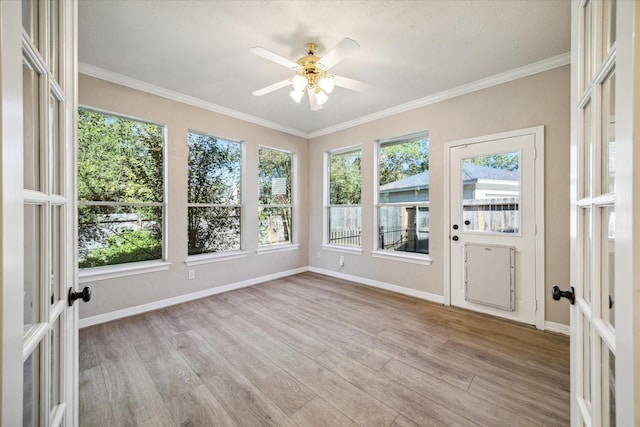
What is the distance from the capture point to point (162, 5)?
6.02 ft

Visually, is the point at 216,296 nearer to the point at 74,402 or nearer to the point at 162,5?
the point at 74,402

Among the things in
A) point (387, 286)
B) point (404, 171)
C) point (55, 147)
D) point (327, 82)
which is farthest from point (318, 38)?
point (387, 286)

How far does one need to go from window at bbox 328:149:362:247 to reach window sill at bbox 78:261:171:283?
266 centimetres

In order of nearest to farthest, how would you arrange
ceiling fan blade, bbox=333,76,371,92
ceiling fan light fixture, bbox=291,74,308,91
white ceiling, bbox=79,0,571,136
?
white ceiling, bbox=79,0,571,136, ceiling fan light fixture, bbox=291,74,308,91, ceiling fan blade, bbox=333,76,371,92

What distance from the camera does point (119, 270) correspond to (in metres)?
2.80

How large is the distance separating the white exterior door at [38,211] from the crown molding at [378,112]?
7.42 ft

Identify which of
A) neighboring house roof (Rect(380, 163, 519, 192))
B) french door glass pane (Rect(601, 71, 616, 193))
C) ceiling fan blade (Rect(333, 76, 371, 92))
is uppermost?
ceiling fan blade (Rect(333, 76, 371, 92))

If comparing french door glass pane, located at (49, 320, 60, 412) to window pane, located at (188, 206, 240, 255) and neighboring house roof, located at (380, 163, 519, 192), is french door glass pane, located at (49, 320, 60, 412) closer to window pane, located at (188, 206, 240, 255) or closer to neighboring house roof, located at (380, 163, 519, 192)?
window pane, located at (188, 206, 240, 255)

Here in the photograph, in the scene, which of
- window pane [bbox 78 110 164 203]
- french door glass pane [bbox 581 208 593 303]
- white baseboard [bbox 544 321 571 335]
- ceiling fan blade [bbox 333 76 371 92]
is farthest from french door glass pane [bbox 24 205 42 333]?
white baseboard [bbox 544 321 571 335]

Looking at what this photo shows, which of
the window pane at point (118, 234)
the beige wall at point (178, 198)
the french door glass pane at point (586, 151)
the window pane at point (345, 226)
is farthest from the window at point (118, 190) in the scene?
the french door glass pane at point (586, 151)

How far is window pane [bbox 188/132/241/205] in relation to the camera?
347 cm

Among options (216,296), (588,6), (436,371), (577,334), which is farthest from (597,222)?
(216,296)

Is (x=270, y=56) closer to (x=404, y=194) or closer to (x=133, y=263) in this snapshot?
(x=404, y=194)

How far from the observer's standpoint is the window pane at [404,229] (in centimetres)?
350
